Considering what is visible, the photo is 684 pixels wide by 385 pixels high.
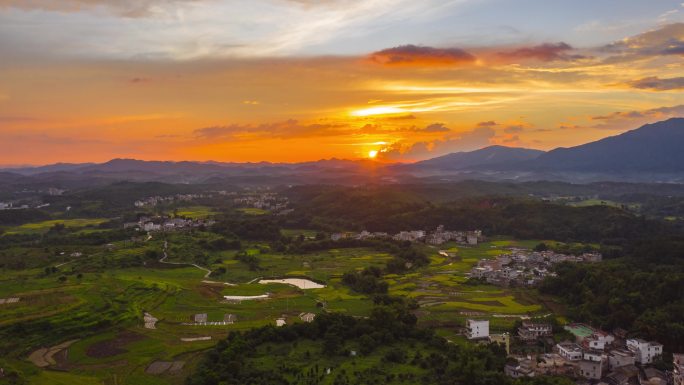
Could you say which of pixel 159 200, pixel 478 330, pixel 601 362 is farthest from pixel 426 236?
pixel 159 200

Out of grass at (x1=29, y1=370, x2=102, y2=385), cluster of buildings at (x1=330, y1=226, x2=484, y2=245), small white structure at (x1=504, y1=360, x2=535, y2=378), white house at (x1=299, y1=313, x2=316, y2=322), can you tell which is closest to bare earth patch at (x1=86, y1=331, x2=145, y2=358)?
grass at (x1=29, y1=370, x2=102, y2=385)

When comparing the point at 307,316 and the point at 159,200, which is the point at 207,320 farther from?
the point at 159,200

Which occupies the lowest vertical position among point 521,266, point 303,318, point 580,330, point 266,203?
point 521,266

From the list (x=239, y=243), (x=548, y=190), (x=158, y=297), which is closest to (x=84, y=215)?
(x=239, y=243)

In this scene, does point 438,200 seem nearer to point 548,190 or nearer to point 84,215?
point 548,190

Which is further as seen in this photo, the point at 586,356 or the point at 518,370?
the point at 586,356

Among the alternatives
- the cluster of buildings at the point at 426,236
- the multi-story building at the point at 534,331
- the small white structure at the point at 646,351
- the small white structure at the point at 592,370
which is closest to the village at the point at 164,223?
the cluster of buildings at the point at 426,236
